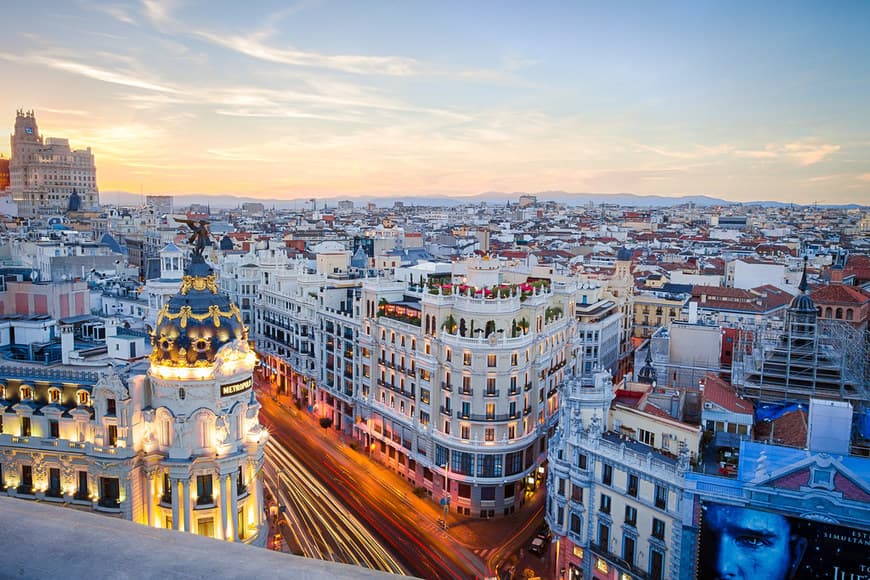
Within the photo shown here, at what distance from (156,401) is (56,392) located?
8263 millimetres

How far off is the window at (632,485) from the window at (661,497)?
1883 mm

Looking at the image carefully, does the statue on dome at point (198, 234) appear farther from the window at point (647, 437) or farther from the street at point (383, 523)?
the window at point (647, 437)

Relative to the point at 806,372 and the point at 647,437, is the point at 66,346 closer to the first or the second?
the point at 647,437

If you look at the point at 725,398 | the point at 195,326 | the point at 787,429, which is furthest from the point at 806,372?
the point at 195,326

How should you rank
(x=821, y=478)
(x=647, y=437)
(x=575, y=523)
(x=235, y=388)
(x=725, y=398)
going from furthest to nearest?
(x=725, y=398)
(x=575, y=523)
(x=647, y=437)
(x=235, y=388)
(x=821, y=478)

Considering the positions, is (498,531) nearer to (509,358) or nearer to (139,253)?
(509,358)

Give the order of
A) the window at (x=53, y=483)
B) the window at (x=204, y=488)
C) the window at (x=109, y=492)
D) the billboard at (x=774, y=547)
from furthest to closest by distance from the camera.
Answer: the window at (x=53, y=483) < the window at (x=204, y=488) < the window at (x=109, y=492) < the billboard at (x=774, y=547)

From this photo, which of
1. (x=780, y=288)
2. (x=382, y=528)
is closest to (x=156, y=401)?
(x=382, y=528)

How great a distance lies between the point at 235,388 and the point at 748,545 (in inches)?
1467

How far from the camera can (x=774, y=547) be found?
1518 inches

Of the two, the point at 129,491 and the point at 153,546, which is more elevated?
the point at 153,546

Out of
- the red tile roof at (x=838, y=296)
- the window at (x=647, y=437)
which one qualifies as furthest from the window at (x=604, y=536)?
the red tile roof at (x=838, y=296)

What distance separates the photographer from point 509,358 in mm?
64938

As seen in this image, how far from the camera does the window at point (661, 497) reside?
42.8 metres
